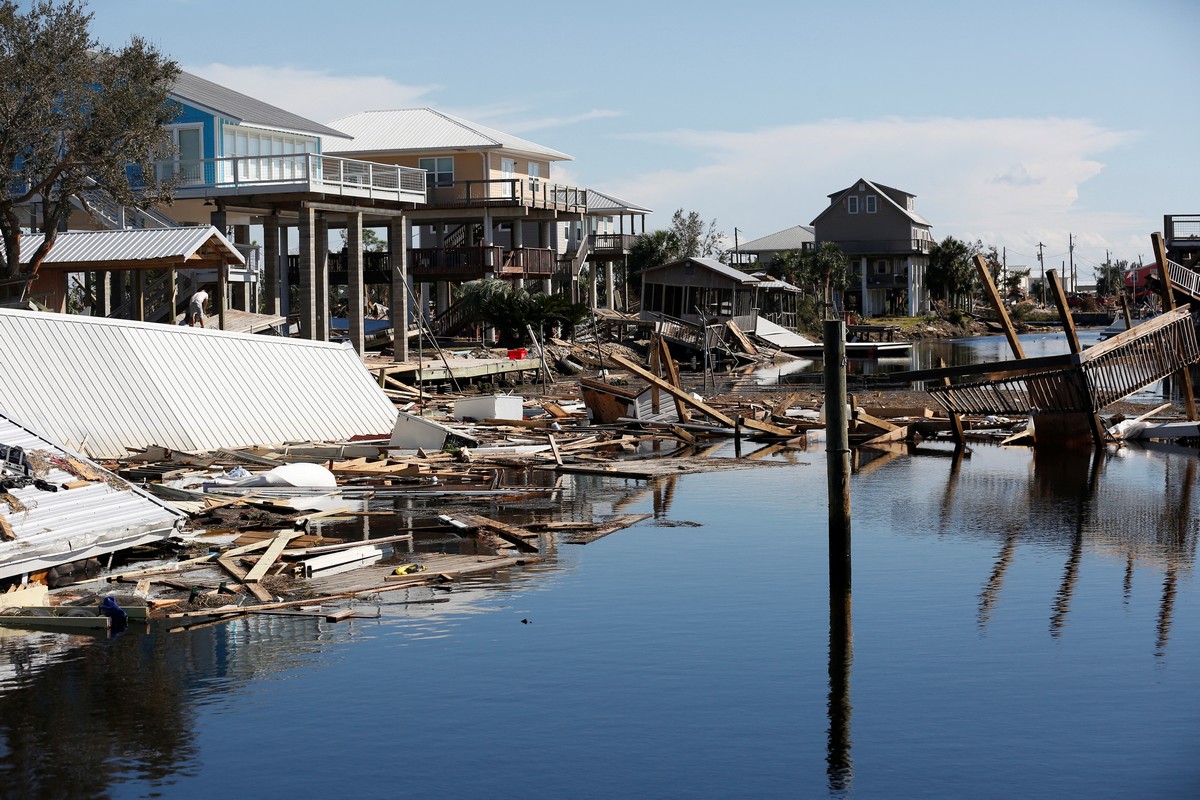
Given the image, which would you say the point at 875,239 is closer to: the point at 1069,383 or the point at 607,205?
the point at 607,205

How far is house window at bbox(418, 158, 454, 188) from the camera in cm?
7162

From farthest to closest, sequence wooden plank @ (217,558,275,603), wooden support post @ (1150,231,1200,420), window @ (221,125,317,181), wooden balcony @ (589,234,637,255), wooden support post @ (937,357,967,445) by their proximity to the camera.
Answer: wooden balcony @ (589,234,637,255) < window @ (221,125,317,181) < wooden support post @ (1150,231,1200,420) < wooden support post @ (937,357,967,445) < wooden plank @ (217,558,275,603)

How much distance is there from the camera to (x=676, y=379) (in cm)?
3791

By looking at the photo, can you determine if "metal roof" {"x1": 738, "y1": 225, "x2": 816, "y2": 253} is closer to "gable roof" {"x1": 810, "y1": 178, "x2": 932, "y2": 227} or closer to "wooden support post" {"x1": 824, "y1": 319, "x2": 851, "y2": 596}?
"gable roof" {"x1": 810, "y1": 178, "x2": 932, "y2": 227}

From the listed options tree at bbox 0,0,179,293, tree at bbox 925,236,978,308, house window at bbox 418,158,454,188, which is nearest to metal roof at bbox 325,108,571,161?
house window at bbox 418,158,454,188

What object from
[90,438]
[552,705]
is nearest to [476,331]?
Result: [90,438]

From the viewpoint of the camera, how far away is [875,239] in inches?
4889

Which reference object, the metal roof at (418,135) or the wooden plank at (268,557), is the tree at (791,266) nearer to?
the metal roof at (418,135)

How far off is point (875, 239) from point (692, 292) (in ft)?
162

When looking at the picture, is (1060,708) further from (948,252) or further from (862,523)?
(948,252)

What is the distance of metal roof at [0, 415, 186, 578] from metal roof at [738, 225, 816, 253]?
116 m

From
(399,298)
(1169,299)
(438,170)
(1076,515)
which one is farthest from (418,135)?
(1076,515)

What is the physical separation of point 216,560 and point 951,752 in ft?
31.0

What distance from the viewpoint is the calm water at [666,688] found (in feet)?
35.4
